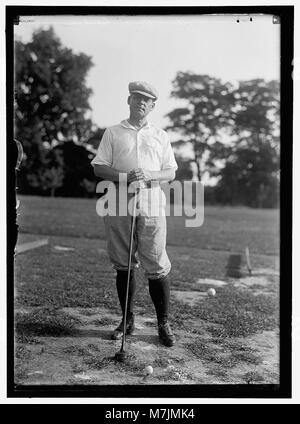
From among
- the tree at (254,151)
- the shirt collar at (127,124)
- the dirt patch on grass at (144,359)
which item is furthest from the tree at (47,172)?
the tree at (254,151)

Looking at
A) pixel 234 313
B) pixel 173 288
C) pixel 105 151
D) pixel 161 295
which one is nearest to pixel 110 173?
pixel 105 151

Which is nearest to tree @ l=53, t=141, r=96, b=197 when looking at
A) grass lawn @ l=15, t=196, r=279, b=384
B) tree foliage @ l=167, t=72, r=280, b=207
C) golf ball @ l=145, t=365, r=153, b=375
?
grass lawn @ l=15, t=196, r=279, b=384

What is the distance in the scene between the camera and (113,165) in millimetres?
3828

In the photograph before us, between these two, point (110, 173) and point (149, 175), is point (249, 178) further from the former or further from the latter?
point (110, 173)

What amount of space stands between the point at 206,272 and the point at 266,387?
2.52 metres

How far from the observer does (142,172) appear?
3.71 m

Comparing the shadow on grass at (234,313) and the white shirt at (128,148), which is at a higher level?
the white shirt at (128,148)

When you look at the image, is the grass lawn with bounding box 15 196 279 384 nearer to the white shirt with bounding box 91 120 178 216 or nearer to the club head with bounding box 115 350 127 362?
the club head with bounding box 115 350 127 362

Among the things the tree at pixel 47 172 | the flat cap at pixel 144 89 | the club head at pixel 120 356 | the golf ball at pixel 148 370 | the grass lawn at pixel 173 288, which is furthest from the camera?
the tree at pixel 47 172

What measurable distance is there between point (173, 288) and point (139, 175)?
6.32ft

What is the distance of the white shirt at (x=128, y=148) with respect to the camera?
3793 millimetres

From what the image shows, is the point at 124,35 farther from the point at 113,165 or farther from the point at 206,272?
the point at 206,272

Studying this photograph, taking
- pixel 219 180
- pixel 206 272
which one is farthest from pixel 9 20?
pixel 206 272

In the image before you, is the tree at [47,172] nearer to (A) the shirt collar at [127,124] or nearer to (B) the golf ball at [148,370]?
(A) the shirt collar at [127,124]
